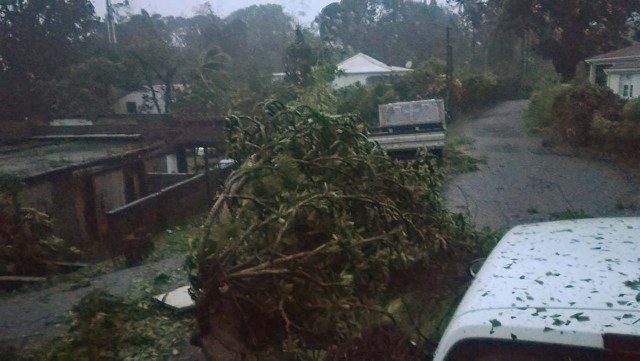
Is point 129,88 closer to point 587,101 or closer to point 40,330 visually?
point 587,101

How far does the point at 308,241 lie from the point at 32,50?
80.2 feet

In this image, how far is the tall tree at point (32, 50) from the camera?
2411 centimetres

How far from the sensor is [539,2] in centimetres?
2678

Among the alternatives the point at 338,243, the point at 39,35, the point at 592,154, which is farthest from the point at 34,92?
the point at 338,243

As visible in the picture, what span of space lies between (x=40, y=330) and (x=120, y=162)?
11846mm

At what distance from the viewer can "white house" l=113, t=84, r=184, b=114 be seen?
2744 cm

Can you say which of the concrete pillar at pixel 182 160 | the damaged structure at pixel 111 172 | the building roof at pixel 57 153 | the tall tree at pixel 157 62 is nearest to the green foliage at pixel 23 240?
the damaged structure at pixel 111 172

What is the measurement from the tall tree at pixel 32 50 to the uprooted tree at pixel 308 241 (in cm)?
2241

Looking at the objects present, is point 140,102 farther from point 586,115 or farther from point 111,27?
point 586,115

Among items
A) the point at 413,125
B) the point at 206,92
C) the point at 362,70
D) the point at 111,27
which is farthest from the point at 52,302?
the point at 362,70

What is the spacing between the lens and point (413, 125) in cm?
1471

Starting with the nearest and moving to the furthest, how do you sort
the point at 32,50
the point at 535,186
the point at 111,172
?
1. the point at 535,186
2. the point at 111,172
3. the point at 32,50

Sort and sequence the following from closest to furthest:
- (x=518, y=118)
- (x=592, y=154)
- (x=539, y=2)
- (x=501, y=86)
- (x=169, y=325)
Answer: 1. (x=169, y=325)
2. (x=592, y=154)
3. (x=518, y=118)
4. (x=539, y=2)
5. (x=501, y=86)

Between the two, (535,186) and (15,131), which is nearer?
(535,186)
